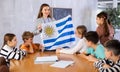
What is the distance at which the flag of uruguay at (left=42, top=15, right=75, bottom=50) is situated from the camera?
3216 mm

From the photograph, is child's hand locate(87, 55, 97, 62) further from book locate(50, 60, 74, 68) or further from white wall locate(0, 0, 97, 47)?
white wall locate(0, 0, 97, 47)

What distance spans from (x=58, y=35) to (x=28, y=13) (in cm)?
191

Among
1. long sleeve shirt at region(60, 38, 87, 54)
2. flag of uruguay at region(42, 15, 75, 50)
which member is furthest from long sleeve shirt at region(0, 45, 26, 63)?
long sleeve shirt at region(60, 38, 87, 54)

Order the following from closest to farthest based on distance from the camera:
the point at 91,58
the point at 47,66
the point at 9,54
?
the point at 47,66, the point at 91,58, the point at 9,54

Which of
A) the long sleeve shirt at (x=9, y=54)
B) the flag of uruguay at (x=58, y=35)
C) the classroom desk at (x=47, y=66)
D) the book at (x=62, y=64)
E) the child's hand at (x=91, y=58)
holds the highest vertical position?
the flag of uruguay at (x=58, y=35)

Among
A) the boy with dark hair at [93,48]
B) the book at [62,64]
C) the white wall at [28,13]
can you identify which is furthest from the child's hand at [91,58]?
the white wall at [28,13]

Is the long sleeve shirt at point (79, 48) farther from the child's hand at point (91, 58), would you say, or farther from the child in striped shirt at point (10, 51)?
the child in striped shirt at point (10, 51)

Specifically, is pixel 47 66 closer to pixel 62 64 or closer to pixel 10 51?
pixel 62 64

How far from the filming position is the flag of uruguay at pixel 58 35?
3216 mm

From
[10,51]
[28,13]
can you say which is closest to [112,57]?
[10,51]

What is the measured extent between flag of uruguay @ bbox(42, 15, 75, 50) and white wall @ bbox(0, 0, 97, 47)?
1726 millimetres

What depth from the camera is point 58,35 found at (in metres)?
3.26

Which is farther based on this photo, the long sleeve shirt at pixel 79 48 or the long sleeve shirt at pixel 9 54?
the long sleeve shirt at pixel 79 48

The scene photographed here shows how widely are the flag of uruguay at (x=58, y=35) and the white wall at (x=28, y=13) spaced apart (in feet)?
5.66
